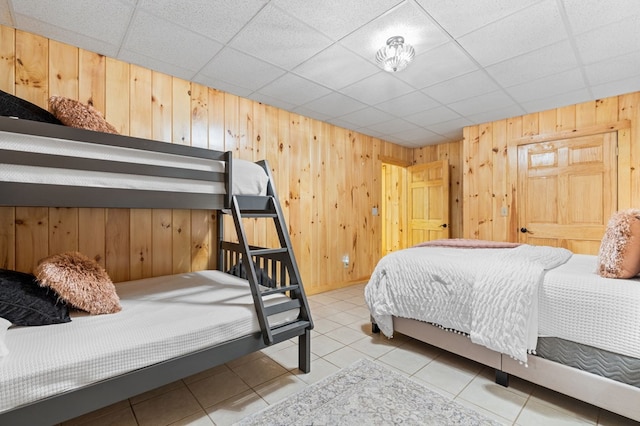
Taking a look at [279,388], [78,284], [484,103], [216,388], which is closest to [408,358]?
[279,388]

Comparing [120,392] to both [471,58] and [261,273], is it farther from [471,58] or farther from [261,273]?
[471,58]

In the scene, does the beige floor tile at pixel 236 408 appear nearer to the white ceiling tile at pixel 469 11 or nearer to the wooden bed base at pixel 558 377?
the wooden bed base at pixel 558 377

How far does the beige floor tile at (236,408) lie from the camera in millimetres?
1578

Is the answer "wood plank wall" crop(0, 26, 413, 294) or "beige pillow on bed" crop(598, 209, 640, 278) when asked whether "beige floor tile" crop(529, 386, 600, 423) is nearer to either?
"beige pillow on bed" crop(598, 209, 640, 278)

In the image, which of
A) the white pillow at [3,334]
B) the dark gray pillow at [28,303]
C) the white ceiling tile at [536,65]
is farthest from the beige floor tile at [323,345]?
the white ceiling tile at [536,65]

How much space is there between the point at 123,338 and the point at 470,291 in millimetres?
1996

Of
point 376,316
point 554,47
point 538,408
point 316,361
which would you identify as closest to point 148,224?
point 316,361

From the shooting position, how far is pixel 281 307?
1849 mm

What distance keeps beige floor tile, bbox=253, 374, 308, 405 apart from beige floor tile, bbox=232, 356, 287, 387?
0.05 meters

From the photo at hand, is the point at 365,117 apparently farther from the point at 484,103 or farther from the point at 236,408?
the point at 236,408

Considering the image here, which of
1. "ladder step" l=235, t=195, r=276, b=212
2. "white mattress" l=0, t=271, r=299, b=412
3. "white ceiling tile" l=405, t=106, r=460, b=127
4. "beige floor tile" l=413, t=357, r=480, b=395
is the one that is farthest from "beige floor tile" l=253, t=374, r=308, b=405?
"white ceiling tile" l=405, t=106, r=460, b=127

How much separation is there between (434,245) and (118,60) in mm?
3280

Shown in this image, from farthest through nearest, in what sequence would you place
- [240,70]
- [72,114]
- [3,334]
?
[240,70] → [72,114] → [3,334]

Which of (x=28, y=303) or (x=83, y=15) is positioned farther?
(x=83, y=15)
